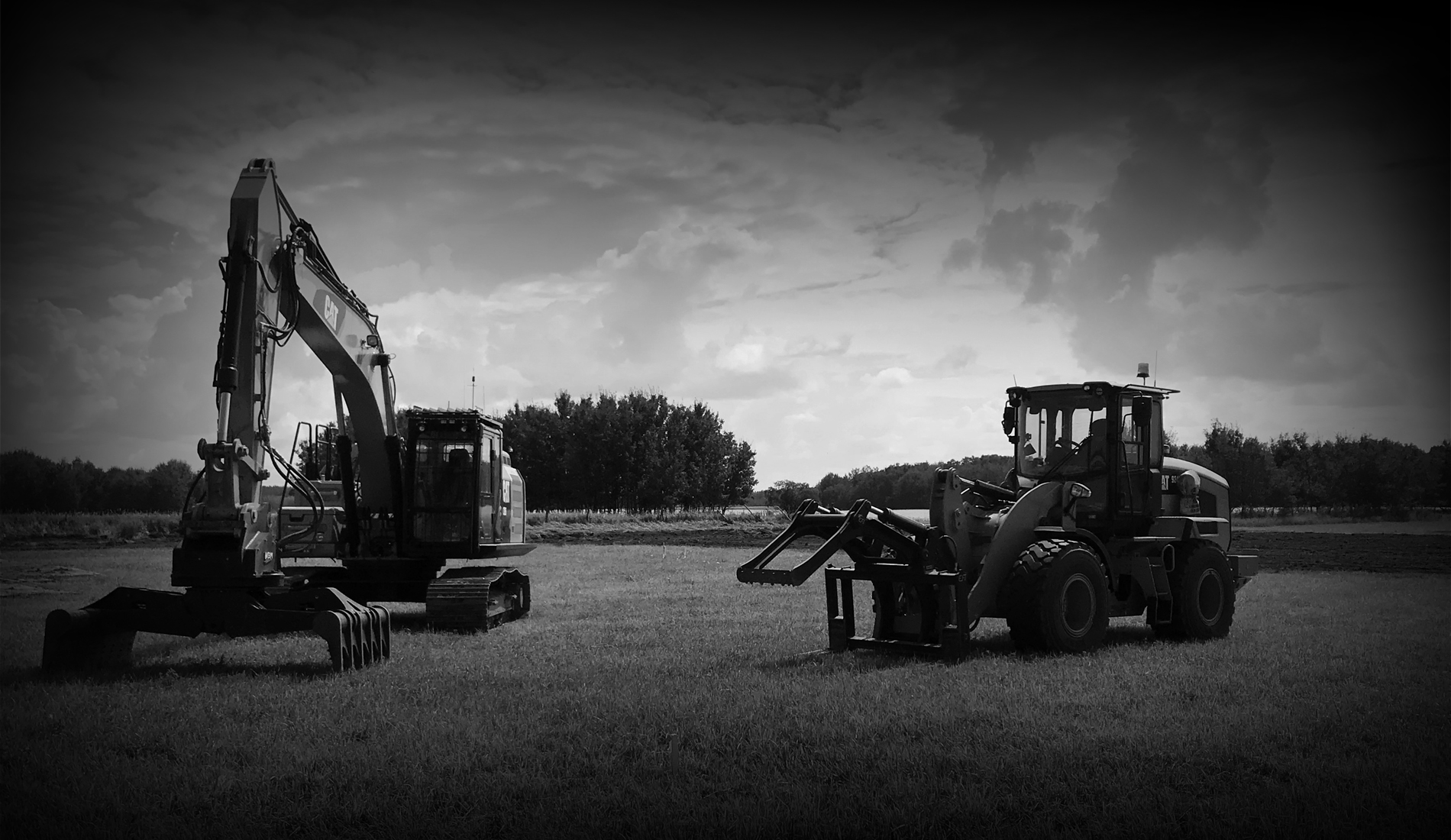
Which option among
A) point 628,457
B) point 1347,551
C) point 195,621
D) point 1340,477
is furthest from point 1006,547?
point 628,457

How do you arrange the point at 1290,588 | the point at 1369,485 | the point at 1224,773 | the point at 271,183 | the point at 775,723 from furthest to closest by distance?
1. the point at 1369,485
2. the point at 1290,588
3. the point at 271,183
4. the point at 775,723
5. the point at 1224,773

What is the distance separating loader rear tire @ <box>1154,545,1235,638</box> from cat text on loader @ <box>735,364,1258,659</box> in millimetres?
18

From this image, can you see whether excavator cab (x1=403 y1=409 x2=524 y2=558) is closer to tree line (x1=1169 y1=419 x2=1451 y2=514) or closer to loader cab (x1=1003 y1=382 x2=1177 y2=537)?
loader cab (x1=1003 y1=382 x2=1177 y2=537)

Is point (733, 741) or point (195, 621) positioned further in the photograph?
point (195, 621)

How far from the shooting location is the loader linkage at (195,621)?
10930 millimetres

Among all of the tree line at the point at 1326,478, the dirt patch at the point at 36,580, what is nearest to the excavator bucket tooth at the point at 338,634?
the dirt patch at the point at 36,580

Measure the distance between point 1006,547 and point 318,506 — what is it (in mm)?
8961

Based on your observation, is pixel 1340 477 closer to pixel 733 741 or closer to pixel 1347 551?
pixel 1347 551

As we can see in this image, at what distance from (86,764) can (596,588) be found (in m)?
14.5

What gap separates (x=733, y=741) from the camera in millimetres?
7656

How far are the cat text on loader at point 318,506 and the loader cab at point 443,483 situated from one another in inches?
0.6

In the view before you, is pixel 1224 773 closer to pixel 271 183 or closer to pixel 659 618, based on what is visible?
pixel 659 618

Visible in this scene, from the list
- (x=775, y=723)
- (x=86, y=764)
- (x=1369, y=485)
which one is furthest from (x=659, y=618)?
(x=1369, y=485)

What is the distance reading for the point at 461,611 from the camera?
14477 millimetres
